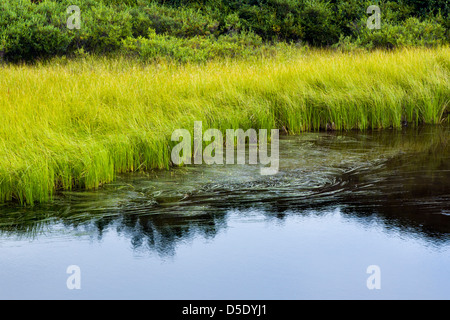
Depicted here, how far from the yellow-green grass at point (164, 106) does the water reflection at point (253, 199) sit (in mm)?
317

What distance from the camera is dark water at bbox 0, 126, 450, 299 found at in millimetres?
4000

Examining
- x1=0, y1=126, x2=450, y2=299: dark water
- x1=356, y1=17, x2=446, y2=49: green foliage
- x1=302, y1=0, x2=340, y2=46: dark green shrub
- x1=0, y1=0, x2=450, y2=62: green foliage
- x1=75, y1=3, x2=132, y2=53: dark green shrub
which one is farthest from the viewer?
x1=302, y1=0, x2=340, y2=46: dark green shrub

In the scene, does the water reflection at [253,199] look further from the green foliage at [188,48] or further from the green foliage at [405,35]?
the green foliage at [405,35]

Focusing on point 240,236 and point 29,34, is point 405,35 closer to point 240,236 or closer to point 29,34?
point 29,34

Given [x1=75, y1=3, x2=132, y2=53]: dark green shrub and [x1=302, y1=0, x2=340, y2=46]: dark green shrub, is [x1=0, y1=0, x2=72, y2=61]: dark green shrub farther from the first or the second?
[x1=302, y1=0, x2=340, y2=46]: dark green shrub

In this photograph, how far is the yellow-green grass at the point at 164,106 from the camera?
611 cm

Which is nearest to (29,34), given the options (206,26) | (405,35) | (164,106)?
(206,26)

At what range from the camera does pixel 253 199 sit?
5.72 m

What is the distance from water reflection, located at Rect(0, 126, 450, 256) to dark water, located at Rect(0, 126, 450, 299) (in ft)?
0.05

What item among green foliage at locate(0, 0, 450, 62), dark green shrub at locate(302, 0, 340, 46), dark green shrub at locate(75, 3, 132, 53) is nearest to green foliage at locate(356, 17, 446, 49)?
green foliage at locate(0, 0, 450, 62)

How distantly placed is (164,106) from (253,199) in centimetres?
268

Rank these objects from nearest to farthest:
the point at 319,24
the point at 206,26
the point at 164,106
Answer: the point at 164,106
the point at 206,26
the point at 319,24
